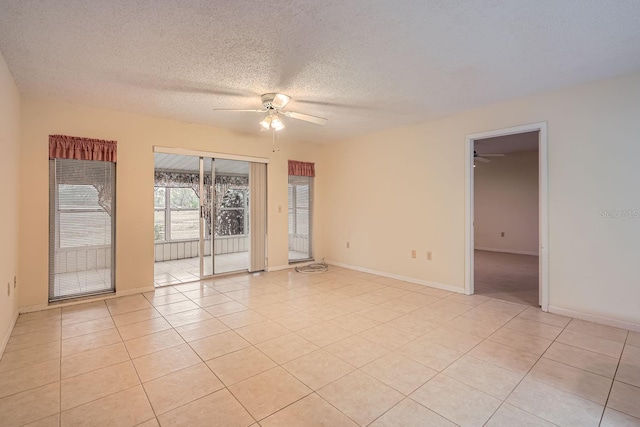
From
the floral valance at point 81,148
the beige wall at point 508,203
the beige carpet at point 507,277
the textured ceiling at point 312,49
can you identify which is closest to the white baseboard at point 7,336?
the floral valance at point 81,148

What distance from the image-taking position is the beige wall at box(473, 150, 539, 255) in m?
7.34

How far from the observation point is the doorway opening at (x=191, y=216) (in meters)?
6.07

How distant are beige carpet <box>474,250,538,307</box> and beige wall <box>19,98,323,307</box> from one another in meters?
3.56

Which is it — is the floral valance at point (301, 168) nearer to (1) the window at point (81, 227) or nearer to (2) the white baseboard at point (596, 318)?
(1) the window at point (81, 227)

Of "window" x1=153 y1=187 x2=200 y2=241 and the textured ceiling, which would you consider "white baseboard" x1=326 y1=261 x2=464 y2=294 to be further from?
"window" x1=153 y1=187 x2=200 y2=241

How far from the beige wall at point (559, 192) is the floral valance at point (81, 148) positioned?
12.8 feet

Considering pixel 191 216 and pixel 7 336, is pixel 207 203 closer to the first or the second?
pixel 191 216

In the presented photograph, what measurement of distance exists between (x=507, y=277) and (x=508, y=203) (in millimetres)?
3428

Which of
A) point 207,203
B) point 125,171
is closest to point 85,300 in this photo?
point 125,171

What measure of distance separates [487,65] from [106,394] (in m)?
3.91

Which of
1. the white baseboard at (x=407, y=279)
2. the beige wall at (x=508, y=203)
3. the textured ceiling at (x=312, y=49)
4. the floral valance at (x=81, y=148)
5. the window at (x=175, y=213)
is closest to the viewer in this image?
the textured ceiling at (x=312, y=49)

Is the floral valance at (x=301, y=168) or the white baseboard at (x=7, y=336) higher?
the floral valance at (x=301, y=168)

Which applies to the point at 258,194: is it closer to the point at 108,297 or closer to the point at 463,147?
the point at 108,297

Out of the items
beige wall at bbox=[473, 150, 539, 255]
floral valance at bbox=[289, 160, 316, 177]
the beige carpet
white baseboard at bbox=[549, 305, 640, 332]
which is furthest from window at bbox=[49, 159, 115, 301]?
beige wall at bbox=[473, 150, 539, 255]
